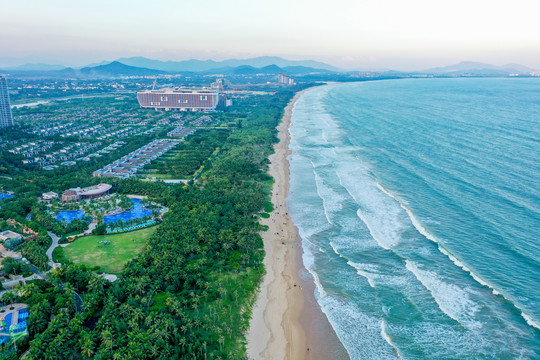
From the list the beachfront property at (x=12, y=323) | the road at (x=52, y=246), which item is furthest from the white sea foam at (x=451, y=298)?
the road at (x=52, y=246)

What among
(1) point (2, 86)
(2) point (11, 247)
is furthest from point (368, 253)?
(1) point (2, 86)

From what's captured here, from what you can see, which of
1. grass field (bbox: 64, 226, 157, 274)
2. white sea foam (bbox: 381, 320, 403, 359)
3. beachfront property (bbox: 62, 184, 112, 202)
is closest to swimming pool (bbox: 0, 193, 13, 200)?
beachfront property (bbox: 62, 184, 112, 202)

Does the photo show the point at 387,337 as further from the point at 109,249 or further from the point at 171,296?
the point at 109,249

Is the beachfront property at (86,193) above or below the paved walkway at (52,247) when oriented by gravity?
above

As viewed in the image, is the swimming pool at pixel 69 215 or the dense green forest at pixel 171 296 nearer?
the dense green forest at pixel 171 296

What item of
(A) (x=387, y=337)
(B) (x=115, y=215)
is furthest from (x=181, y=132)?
(A) (x=387, y=337)

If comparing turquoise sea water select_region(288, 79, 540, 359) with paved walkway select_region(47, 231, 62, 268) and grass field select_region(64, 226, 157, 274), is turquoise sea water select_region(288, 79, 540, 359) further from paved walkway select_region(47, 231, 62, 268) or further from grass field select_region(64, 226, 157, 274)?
paved walkway select_region(47, 231, 62, 268)

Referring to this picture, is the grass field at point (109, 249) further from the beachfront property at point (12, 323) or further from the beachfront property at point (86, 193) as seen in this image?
the beachfront property at point (86, 193)

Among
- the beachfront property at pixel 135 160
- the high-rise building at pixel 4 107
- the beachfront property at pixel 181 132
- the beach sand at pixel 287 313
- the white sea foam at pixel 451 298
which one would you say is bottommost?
the beach sand at pixel 287 313
